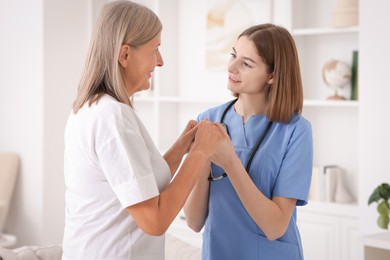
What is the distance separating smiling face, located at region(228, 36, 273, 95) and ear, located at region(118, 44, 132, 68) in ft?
1.14

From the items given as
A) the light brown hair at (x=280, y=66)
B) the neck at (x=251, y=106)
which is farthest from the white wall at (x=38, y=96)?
the light brown hair at (x=280, y=66)

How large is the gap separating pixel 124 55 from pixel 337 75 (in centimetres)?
247

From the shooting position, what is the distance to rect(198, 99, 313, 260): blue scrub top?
1914 mm

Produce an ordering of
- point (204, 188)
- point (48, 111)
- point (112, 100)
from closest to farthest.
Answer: point (112, 100)
point (204, 188)
point (48, 111)

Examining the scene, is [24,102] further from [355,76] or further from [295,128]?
[295,128]

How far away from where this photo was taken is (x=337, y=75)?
13.1ft

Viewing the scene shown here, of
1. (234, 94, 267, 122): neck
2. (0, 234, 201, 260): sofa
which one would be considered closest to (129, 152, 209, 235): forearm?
(234, 94, 267, 122): neck

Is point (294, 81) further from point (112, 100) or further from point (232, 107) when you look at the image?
point (112, 100)

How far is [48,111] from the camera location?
4957mm

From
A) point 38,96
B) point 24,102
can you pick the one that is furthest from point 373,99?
point 24,102

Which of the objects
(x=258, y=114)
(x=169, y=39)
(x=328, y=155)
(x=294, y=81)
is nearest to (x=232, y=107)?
(x=258, y=114)

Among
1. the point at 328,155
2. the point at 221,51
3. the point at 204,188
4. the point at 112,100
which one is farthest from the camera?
the point at 221,51

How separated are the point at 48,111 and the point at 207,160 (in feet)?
10.8

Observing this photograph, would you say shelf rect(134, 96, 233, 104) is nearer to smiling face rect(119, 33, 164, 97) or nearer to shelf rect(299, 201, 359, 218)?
shelf rect(299, 201, 359, 218)
